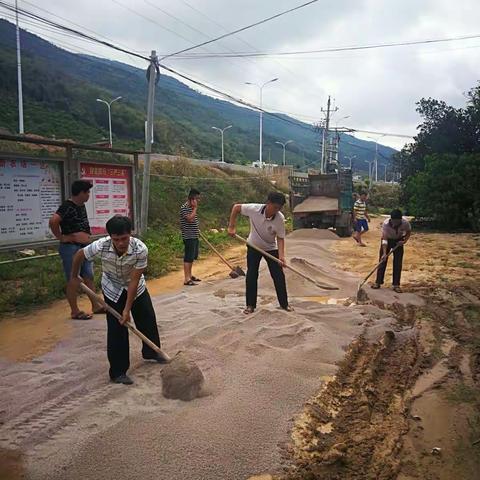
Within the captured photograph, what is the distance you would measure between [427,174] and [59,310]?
16642 millimetres

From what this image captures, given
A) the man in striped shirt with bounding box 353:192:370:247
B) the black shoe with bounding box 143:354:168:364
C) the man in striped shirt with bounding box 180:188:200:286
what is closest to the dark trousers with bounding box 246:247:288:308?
the black shoe with bounding box 143:354:168:364

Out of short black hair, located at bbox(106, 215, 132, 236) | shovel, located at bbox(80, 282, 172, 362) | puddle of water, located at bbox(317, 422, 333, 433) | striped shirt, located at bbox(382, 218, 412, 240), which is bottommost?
puddle of water, located at bbox(317, 422, 333, 433)

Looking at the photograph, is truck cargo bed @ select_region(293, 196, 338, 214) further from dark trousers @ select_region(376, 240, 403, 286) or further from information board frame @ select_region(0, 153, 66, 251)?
information board frame @ select_region(0, 153, 66, 251)

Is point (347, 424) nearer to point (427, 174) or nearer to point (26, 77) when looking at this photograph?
point (427, 174)

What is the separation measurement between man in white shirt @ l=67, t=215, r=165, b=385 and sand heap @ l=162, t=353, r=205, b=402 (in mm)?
380

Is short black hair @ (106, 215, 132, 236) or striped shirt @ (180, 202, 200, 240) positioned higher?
short black hair @ (106, 215, 132, 236)

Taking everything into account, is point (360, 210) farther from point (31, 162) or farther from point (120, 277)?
point (120, 277)

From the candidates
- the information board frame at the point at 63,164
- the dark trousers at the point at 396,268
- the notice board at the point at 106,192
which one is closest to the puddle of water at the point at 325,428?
the information board frame at the point at 63,164

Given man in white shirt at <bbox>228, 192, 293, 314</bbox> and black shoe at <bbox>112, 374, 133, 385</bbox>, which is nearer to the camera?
black shoe at <bbox>112, 374, 133, 385</bbox>

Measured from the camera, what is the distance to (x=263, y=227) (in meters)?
5.51

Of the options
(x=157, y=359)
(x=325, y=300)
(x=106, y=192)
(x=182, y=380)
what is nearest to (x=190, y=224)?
(x=106, y=192)

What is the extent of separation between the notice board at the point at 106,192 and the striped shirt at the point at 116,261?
3547mm

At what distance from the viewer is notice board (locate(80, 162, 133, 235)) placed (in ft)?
23.0

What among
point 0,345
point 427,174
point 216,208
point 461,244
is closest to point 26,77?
point 216,208
